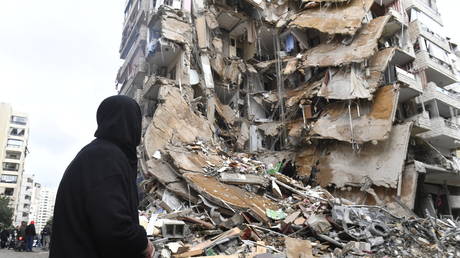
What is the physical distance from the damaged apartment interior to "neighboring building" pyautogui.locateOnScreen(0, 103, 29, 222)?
37.9 m

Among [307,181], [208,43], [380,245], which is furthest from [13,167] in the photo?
[380,245]

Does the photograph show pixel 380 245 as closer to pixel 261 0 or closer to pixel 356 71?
pixel 356 71

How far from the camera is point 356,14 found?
17.8 m

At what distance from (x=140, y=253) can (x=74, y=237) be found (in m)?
0.32

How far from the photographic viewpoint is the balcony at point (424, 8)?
21.5m

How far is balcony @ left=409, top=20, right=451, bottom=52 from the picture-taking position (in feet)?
68.0

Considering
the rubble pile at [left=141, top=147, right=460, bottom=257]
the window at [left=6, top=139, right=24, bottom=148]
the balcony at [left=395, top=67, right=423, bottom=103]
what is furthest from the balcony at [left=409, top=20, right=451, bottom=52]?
the window at [left=6, top=139, right=24, bottom=148]

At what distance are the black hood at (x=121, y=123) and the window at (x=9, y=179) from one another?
60.5 meters

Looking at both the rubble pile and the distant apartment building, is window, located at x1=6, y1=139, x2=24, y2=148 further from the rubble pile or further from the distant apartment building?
the rubble pile

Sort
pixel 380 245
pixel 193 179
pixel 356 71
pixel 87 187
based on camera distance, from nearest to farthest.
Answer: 1. pixel 87 187
2. pixel 380 245
3. pixel 193 179
4. pixel 356 71

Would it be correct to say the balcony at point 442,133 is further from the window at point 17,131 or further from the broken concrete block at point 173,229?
the window at point 17,131

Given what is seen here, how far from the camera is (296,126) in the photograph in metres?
18.7

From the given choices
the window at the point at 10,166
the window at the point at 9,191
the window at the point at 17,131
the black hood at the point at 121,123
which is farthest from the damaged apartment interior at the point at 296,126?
the window at the point at 17,131

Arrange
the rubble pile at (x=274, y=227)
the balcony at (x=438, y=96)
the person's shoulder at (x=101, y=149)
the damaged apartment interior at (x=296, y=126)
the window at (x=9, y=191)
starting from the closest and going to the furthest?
the person's shoulder at (x=101, y=149), the rubble pile at (x=274, y=227), the damaged apartment interior at (x=296, y=126), the balcony at (x=438, y=96), the window at (x=9, y=191)
